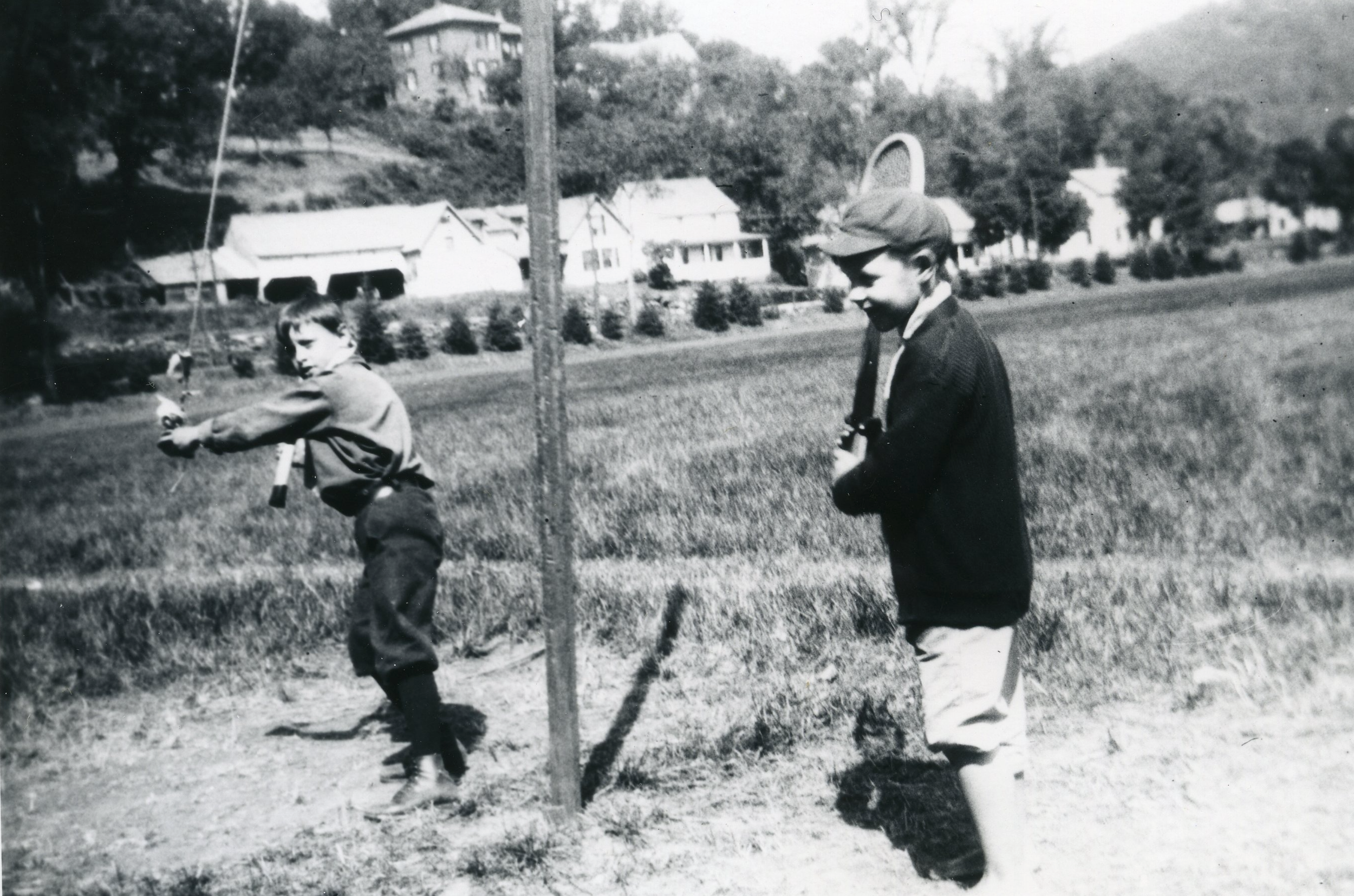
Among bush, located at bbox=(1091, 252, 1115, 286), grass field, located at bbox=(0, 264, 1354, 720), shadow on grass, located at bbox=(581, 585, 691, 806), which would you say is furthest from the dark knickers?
bush, located at bbox=(1091, 252, 1115, 286)

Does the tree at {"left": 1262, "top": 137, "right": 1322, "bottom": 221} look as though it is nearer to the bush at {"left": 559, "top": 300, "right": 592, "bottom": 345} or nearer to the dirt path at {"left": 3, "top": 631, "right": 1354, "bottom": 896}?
the dirt path at {"left": 3, "top": 631, "right": 1354, "bottom": 896}

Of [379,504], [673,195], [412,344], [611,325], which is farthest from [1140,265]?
[379,504]

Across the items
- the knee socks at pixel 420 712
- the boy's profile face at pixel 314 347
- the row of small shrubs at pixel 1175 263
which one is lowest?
the knee socks at pixel 420 712

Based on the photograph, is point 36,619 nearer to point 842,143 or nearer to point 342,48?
point 842,143

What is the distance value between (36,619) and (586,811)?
487cm

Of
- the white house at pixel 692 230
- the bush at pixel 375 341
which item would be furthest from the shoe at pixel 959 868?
the bush at pixel 375 341

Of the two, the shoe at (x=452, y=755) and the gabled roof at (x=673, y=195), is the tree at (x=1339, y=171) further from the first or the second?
the gabled roof at (x=673, y=195)

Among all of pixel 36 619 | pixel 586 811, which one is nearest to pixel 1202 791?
pixel 586 811

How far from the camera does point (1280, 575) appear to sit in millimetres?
5641

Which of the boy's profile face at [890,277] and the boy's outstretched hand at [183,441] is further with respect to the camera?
the boy's outstretched hand at [183,441]

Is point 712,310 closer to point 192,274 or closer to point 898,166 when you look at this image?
point 192,274

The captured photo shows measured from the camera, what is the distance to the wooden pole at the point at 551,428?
12.3 ft

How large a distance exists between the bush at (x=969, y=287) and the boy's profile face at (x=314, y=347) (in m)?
29.9

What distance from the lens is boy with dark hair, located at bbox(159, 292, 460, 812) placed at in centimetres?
405
